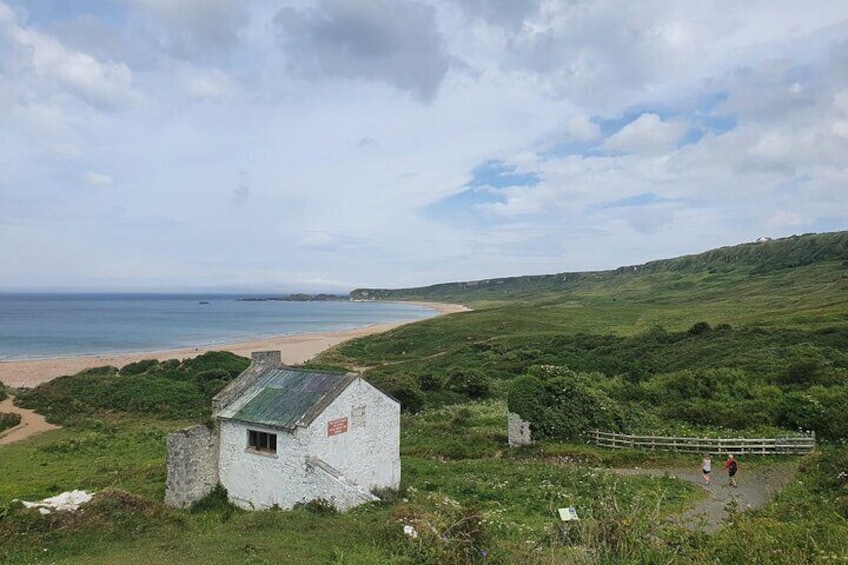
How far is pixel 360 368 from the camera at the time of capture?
63.2m

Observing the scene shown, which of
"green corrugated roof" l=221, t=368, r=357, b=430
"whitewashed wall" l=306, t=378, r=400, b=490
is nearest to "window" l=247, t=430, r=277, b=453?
"green corrugated roof" l=221, t=368, r=357, b=430

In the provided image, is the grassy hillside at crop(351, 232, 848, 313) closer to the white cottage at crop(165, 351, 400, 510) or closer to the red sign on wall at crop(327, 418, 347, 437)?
the white cottage at crop(165, 351, 400, 510)

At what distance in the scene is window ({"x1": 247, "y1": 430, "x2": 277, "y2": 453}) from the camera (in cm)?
1658

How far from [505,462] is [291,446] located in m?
10.7

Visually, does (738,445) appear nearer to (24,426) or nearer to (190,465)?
(190,465)

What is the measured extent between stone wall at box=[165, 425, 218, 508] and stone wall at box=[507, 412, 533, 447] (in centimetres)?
1376

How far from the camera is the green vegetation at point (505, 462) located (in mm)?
9797

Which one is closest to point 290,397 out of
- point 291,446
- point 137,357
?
point 291,446

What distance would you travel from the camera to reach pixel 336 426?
16547 millimetres

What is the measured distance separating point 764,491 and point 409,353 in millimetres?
56620

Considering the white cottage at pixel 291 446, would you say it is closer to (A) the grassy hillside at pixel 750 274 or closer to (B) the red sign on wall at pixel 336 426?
(B) the red sign on wall at pixel 336 426

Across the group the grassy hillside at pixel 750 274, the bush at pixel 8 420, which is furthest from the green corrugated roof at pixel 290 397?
the grassy hillside at pixel 750 274

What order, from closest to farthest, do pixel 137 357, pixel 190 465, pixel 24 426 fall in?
pixel 190 465, pixel 24 426, pixel 137 357

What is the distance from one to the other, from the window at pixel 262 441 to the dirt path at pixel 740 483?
12153 mm
